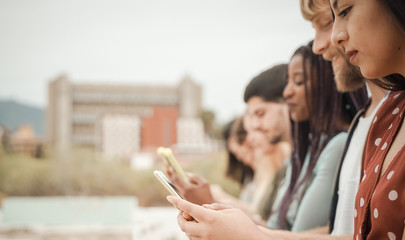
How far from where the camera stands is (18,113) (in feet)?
28.3

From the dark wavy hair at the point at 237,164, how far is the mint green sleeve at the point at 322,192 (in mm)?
2244

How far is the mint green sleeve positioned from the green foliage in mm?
6009

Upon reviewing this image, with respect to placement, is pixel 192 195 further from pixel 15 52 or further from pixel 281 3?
Answer: pixel 15 52

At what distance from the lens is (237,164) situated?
3748 millimetres

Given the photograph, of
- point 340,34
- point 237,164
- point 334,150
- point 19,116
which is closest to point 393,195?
point 340,34

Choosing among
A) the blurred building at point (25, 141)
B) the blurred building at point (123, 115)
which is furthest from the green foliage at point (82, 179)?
the blurred building at point (123, 115)

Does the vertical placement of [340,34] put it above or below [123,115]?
above

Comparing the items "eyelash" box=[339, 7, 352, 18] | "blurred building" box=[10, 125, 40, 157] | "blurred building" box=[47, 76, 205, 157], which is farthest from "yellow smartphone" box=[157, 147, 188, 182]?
"blurred building" box=[10, 125, 40, 157]

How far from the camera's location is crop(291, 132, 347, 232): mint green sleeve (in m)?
1.21

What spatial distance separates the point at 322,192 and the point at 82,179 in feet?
22.5

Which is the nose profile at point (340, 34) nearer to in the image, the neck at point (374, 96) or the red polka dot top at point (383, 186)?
the red polka dot top at point (383, 186)

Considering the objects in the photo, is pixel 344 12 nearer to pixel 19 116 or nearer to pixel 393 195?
pixel 393 195

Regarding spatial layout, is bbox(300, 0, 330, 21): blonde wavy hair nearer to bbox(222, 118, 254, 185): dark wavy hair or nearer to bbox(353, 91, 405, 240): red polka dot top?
bbox(353, 91, 405, 240): red polka dot top

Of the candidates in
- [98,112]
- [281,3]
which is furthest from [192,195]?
[98,112]
